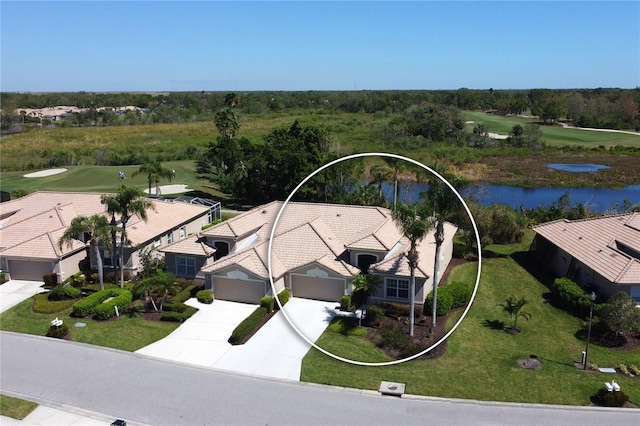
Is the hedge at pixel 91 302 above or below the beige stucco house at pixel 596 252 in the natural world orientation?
below

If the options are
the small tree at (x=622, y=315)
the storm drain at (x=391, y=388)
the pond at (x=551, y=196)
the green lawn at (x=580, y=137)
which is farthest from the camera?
the green lawn at (x=580, y=137)

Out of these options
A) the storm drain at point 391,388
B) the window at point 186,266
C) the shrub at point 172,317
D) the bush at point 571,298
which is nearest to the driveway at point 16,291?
the window at point 186,266

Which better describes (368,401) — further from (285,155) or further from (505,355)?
(285,155)

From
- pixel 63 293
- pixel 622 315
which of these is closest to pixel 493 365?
pixel 622 315

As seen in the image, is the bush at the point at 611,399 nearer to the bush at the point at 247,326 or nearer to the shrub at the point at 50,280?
the bush at the point at 247,326

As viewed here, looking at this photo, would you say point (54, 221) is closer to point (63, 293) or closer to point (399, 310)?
point (63, 293)

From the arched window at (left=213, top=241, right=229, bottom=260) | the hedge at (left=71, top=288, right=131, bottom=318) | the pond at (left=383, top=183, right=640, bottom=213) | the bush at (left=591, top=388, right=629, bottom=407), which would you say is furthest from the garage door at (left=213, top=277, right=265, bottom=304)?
the pond at (left=383, top=183, right=640, bottom=213)
